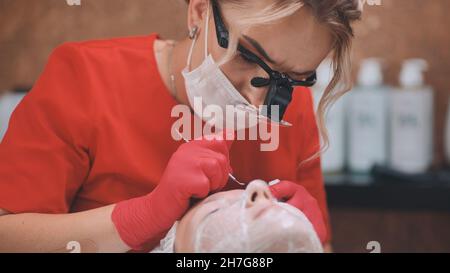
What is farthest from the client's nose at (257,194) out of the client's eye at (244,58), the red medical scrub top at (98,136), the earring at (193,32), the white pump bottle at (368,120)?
the white pump bottle at (368,120)

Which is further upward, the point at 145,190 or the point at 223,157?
the point at 223,157

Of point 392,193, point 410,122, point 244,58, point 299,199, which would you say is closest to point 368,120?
point 410,122

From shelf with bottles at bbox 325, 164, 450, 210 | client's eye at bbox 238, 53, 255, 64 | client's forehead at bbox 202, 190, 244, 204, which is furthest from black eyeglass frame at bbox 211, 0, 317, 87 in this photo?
shelf with bottles at bbox 325, 164, 450, 210

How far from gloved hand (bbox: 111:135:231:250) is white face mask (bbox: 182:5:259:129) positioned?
0.11 m

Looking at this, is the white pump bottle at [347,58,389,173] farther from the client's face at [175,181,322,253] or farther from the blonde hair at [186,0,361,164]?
the client's face at [175,181,322,253]

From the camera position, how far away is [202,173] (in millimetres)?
961

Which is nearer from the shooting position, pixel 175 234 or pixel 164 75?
pixel 175 234

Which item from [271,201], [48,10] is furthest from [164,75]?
[271,201]

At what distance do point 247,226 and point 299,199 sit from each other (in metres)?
0.22

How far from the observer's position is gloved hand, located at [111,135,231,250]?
37.7 inches

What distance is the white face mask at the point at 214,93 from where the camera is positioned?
1055 millimetres
